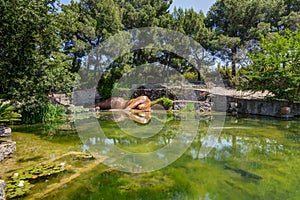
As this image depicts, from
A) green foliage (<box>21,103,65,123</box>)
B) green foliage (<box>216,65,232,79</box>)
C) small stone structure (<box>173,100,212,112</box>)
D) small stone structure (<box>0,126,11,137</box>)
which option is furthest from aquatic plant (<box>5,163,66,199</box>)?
green foliage (<box>216,65,232,79</box>)

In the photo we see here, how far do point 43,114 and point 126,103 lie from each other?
6.96 m

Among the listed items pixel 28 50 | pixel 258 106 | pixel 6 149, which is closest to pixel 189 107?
pixel 258 106

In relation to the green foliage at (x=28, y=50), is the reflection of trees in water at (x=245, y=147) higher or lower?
lower

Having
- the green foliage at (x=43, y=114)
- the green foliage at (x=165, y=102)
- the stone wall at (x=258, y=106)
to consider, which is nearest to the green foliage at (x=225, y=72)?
the stone wall at (x=258, y=106)

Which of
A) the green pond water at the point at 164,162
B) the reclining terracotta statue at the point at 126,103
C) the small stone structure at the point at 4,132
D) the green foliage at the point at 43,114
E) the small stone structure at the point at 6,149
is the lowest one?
the green pond water at the point at 164,162

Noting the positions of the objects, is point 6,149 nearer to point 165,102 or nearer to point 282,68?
point 165,102

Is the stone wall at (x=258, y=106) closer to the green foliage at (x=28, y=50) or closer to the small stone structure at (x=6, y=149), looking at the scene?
the green foliage at (x=28, y=50)

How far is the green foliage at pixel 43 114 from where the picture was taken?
9648 millimetres

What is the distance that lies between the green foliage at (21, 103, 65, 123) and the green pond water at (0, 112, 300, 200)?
1.36 meters

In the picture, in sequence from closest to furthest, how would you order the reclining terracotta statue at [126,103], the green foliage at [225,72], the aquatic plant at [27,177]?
the aquatic plant at [27,177] < the reclining terracotta statue at [126,103] < the green foliage at [225,72]

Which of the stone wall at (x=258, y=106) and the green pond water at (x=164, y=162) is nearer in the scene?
the green pond water at (x=164, y=162)

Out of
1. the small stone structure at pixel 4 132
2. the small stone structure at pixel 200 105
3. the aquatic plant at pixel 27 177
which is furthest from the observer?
the small stone structure at pixel 200 105

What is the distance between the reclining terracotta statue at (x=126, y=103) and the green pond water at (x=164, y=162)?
6.91 m

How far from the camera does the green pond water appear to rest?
11.7 feet
